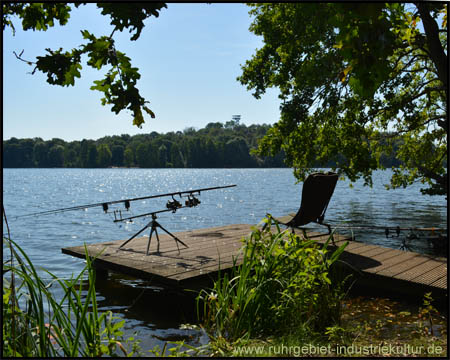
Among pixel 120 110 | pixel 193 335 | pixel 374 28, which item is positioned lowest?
pixel 193 335

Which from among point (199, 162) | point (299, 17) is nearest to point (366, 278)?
point (299, 17)

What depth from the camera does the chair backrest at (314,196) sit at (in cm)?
636

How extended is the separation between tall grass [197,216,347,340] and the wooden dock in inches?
35.9

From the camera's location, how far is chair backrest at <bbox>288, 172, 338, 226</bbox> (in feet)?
20.9

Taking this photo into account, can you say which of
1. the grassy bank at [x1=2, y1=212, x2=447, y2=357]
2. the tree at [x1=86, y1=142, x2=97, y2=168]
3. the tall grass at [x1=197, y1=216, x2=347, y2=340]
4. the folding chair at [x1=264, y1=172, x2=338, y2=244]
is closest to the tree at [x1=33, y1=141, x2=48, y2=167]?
the tree at [x1=86, y1=142, x2=97, y2=168]

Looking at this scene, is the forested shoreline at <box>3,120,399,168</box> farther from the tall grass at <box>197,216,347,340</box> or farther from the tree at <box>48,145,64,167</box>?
the tall grass at <box>197,216,347,340</box>

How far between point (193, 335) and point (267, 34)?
8804 mm

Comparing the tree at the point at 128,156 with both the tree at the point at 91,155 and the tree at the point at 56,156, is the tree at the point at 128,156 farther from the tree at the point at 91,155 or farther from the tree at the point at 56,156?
the tree at the point at 56,156

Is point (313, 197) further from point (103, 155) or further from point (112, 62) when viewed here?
point (103, 155)

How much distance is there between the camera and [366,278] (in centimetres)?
547

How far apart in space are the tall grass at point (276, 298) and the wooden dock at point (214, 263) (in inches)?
35.9

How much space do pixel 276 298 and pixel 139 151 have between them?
93356 millimetres

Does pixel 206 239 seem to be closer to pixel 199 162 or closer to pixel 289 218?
pixel 289 218

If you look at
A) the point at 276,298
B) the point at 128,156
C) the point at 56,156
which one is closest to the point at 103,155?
the point at 128,156
